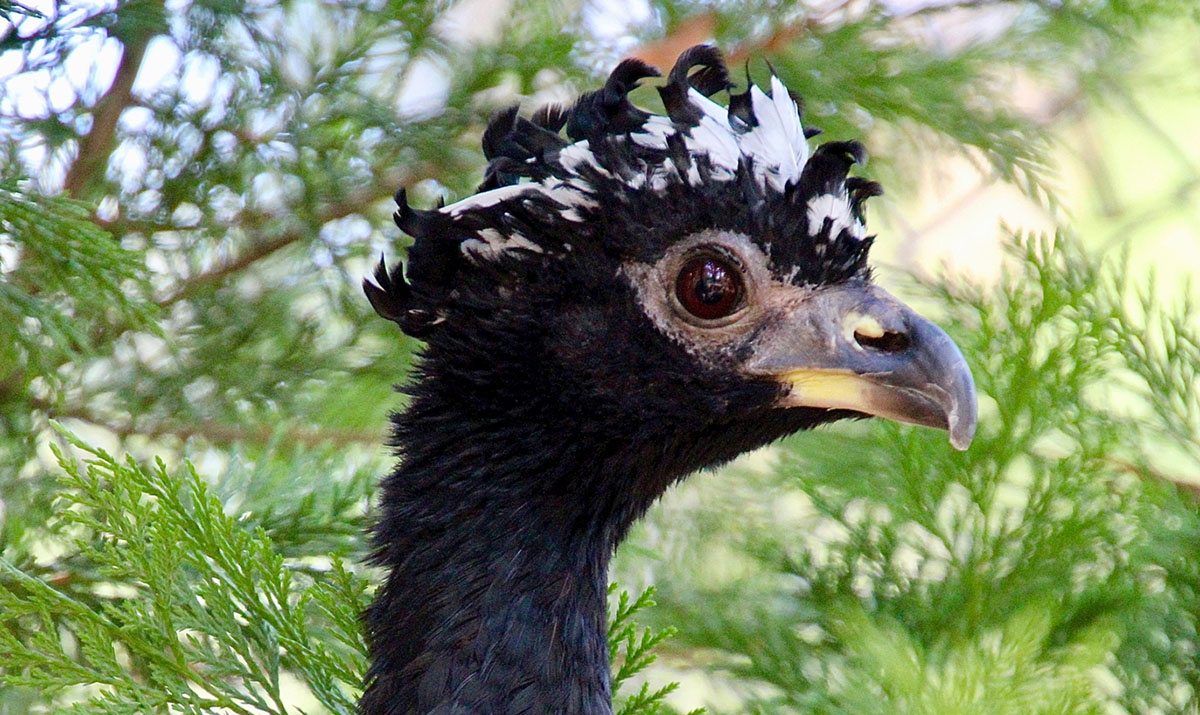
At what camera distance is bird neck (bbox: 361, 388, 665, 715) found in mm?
1417

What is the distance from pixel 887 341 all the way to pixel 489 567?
21.0 inches

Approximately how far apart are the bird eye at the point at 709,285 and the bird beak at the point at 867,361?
62 millimetres

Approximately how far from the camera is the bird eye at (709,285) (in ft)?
4.58

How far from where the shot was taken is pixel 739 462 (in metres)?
2.84

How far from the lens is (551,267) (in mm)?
1422

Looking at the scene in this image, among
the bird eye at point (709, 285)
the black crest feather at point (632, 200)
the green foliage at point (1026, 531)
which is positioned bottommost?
the green foliage at point (1026, 531)

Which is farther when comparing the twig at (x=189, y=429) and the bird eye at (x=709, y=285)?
the twig at (x=189, y=429)

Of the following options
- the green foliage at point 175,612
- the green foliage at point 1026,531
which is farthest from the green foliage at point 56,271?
the green foliage at point 1026,531

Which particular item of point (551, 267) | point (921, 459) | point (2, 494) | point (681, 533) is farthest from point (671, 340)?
point (681, 533)

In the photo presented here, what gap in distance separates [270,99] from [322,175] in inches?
5.8

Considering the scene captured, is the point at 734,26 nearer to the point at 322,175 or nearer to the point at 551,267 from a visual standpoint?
the point at 322,175

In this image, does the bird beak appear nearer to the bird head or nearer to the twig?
the bird head

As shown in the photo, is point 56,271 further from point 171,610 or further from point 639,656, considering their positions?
point 639,656

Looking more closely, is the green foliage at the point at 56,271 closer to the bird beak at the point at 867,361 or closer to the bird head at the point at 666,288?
the bird head at the point at 666,288
